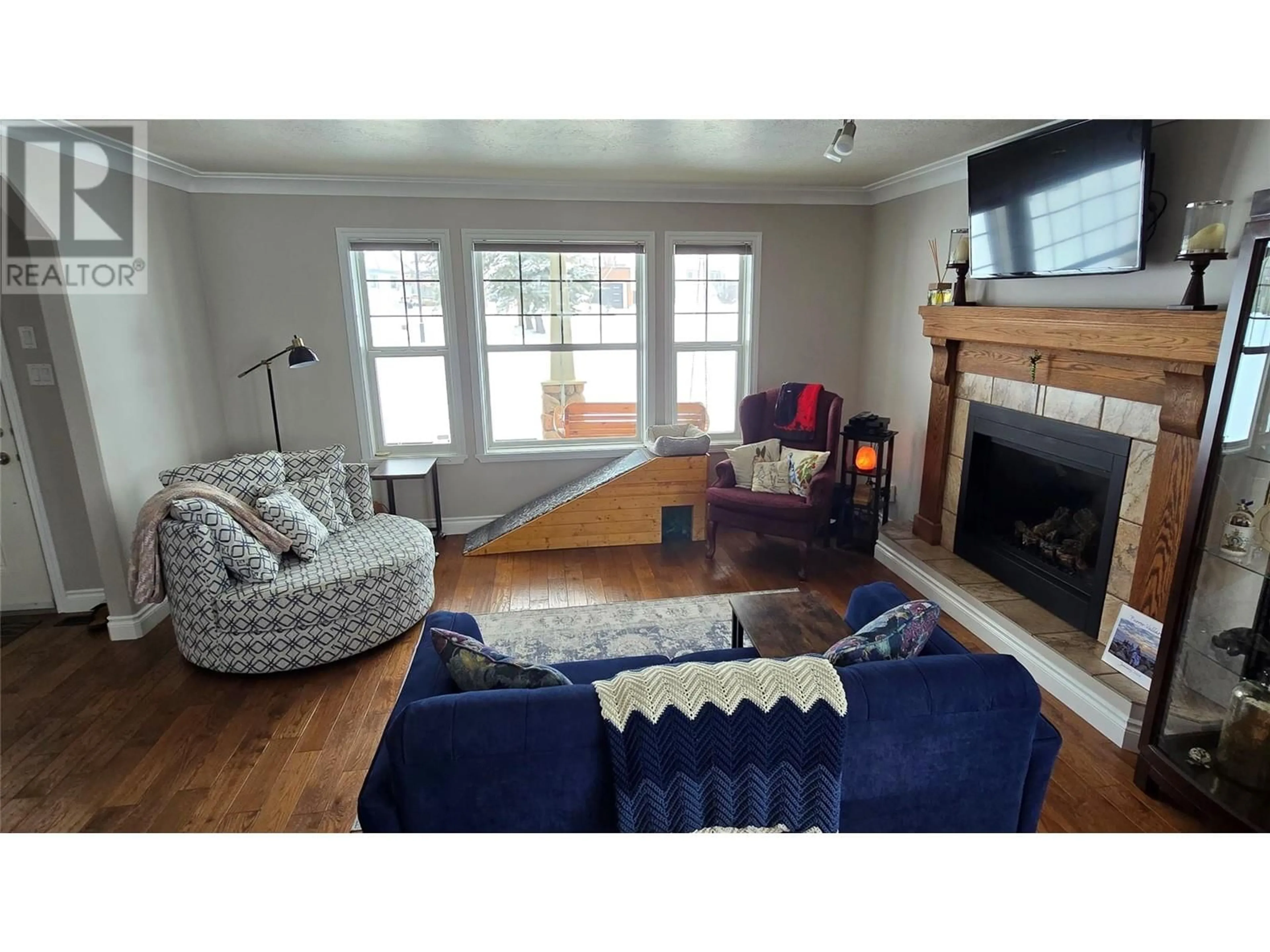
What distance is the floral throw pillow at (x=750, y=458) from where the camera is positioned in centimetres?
394

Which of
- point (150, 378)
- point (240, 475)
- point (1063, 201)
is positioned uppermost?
point (1063, 201)

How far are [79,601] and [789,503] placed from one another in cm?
391

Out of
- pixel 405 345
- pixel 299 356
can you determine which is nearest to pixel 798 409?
pixel 405 345

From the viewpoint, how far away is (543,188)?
158 inches

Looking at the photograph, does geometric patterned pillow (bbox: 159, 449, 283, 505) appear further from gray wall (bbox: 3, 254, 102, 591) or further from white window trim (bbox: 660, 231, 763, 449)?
white window trim (bbox: 660, 231, 763, 449)

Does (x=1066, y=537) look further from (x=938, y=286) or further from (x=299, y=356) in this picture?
(x=299, y=356)

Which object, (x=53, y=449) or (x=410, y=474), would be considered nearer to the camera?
(x=53, y=449)

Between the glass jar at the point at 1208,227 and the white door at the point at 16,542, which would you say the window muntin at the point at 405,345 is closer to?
the white door at the point at 16,542

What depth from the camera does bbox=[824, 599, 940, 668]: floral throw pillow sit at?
154 centimetres

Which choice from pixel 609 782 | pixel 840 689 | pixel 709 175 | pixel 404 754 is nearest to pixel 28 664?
pixel 404 754

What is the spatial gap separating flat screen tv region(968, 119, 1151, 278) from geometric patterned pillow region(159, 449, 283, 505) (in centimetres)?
374

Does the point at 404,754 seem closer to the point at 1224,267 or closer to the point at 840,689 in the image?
the point at 840,689

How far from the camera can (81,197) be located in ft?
9.20

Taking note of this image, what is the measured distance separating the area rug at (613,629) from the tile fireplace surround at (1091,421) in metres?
1.03
